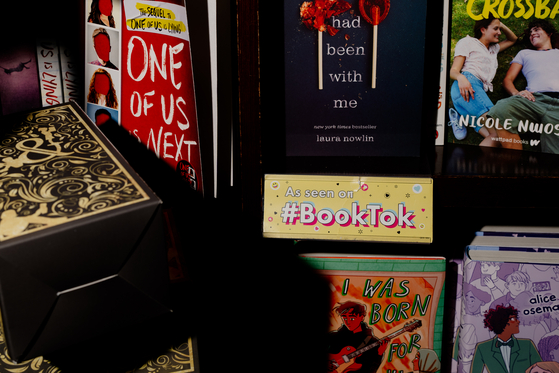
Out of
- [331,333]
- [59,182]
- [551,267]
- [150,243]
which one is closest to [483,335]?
[551,267]

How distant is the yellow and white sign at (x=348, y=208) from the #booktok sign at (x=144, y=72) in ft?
0.71

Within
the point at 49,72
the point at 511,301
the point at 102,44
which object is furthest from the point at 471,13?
the point at 49,72

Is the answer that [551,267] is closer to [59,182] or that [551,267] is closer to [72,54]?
[59,182]

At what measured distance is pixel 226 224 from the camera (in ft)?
3.06

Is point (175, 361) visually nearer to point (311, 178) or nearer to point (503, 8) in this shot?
point (311, 178)

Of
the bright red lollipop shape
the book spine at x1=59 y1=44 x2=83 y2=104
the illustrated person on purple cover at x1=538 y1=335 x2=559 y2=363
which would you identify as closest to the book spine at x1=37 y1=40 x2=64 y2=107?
the book spine at x1=59 y1=44 x2=83 y2=104

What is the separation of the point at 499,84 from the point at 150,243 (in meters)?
0.69

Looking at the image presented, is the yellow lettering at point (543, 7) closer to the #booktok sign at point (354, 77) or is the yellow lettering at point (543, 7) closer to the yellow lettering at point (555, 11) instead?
the yellow lettering at point (555, 11)

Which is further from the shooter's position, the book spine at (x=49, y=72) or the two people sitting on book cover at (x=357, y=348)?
the two people sitting on book cover at (x=357, y=348)

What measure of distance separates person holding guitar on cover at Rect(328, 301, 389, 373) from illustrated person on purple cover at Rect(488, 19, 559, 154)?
1.49 feet

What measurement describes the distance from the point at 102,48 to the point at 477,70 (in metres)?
0.68

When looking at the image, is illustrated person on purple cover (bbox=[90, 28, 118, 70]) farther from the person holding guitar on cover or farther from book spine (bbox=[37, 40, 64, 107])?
the person holding guitar on cover

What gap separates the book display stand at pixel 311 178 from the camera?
0.64 meters

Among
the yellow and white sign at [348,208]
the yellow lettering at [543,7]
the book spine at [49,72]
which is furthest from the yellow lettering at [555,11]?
the book spine at [49,72]
